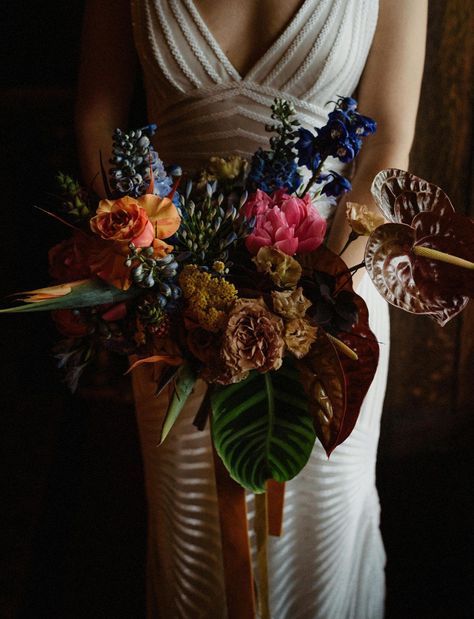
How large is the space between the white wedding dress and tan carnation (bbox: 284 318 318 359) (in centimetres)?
35

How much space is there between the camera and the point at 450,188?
4.10ft

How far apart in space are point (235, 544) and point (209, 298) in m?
0.37

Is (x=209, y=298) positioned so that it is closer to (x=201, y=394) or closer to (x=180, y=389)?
(x=180, y=389)

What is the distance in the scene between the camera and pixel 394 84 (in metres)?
0.92

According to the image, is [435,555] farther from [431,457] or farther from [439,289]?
[439,289]

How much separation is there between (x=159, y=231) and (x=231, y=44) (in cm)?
51

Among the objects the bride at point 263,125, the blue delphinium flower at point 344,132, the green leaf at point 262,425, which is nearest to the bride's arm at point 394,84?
the bride at point 263,125

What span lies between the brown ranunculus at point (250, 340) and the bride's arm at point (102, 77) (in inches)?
21.6

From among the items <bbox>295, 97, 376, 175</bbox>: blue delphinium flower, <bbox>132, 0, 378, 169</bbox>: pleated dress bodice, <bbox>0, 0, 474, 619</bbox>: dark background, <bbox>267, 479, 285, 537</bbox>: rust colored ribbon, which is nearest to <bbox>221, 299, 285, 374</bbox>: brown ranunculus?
<bbox>295, 97, 376, 175</bbox>: blue delphinium flower

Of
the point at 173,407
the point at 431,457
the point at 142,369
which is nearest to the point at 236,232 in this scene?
the point at 173,407

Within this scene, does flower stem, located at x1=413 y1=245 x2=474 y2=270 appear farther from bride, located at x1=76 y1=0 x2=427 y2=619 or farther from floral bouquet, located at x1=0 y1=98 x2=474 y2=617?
bride, located at x1=76 y1=0 x2=427 y2=619

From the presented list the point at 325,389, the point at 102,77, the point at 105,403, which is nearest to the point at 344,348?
the point at 325,389

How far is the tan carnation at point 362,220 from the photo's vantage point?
615mm

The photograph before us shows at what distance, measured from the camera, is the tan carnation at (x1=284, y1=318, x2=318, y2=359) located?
1.96 ft
